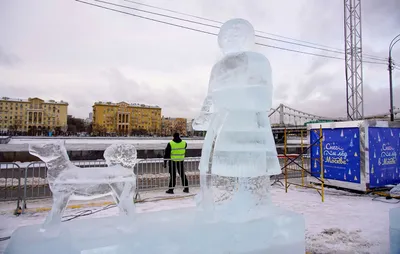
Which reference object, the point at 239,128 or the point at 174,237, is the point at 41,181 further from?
the point at 239,128

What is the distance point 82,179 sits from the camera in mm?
2775

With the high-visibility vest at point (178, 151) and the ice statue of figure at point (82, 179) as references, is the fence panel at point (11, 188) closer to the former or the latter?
the ice statue of figure at point (82, 179)

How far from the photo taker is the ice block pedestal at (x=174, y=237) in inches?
91.5

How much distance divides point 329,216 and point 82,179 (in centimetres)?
439

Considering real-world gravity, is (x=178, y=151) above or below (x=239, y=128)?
below

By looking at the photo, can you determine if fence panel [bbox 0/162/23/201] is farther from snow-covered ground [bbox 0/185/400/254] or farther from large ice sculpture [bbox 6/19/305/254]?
large ice sculpture [bbox 6/19/305/254]

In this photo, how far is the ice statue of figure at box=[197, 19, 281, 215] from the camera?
2.73 metres

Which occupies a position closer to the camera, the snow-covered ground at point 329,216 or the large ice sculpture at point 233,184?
the large ice sculpture at point 233,184

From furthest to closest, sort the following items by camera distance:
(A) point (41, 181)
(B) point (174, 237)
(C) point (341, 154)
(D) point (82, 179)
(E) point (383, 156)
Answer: (A) point (41, 181) < (C) point (341, 154) < (E) point (383, 156) < (D) point (82, 179) < (B) point (174, 237)

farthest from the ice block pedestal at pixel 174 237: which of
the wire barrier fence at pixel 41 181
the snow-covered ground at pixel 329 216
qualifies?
the wire barrier fence at pixel 41 181

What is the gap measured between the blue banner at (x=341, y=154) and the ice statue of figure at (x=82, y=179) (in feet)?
16.9

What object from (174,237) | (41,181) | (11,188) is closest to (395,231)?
(174,237)

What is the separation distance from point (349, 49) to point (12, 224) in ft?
58.5

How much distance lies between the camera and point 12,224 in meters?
4.36
